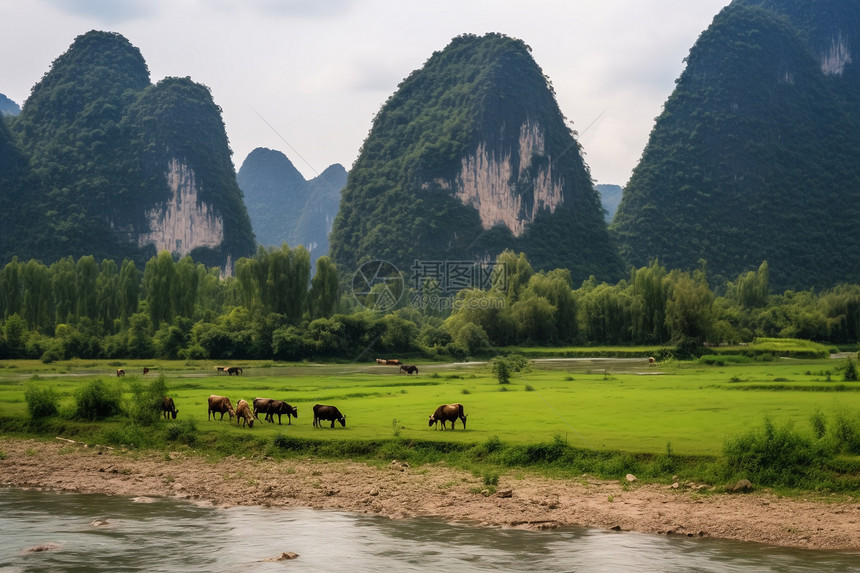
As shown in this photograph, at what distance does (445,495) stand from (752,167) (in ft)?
462

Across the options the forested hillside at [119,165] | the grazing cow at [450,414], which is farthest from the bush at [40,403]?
the forested hillside at [119,165]

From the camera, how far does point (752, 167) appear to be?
463 ft

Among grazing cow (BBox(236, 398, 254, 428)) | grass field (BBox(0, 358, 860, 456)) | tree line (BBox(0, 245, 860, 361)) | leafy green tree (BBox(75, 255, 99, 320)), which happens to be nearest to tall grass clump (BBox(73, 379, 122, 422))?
grass field (BBox(0, 358, 860, 456))

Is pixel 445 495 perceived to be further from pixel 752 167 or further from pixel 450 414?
pixel 752 167

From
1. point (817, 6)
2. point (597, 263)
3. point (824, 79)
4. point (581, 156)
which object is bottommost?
point (597, 263)

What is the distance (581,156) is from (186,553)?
463ft

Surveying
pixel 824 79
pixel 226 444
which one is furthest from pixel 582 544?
pixel 824 79

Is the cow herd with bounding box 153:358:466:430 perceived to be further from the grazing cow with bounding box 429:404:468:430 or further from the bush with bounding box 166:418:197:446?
the bush with bounding box 166:418:197:446

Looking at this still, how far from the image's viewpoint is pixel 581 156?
146 m

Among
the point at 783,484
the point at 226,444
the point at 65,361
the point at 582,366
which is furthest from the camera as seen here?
the point at 65,361

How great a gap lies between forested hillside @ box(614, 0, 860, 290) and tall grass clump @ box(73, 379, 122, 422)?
11527cm

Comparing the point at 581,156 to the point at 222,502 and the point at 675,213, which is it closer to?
the point at 675,213

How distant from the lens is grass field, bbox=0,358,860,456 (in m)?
17.6

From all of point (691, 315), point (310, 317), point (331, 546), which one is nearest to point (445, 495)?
point (331, 546)
